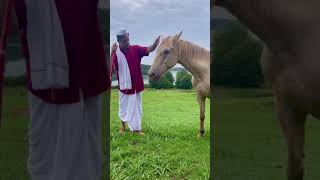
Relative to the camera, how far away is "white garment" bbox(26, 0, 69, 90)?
43.8 inches

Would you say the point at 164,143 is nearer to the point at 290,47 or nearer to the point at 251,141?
the point at 251,141

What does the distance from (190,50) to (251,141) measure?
5.31ft

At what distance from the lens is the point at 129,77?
5680mm

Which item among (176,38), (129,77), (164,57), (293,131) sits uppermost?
(176,38)

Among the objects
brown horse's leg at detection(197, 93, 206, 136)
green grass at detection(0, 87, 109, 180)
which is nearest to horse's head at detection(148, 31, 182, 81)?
brown horse's leg at detection(197, 93, 206, 136)

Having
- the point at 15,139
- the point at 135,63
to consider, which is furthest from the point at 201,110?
the point at 15,139

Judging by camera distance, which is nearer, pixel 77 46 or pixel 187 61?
pixel 77 46

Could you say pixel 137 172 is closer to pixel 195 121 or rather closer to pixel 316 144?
pixel 316 144

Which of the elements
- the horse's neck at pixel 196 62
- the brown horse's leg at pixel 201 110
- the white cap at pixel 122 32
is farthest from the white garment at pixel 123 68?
the brown horse's leg at pixel 201 110

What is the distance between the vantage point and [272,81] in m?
1.87

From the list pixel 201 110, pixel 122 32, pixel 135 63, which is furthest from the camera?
pixel 201 110

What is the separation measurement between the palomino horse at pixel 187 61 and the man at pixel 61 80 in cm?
447

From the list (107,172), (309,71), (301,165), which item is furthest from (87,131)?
(107,172)

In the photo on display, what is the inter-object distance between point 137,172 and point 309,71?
2193mm
